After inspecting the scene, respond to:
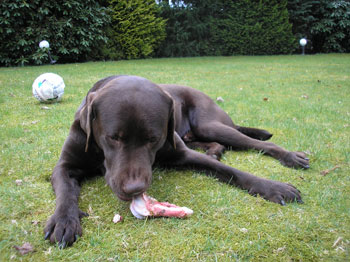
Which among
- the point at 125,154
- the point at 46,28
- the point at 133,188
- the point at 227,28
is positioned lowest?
the point at 133,188

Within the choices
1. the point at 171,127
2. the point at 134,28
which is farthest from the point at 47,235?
the point at 134,28

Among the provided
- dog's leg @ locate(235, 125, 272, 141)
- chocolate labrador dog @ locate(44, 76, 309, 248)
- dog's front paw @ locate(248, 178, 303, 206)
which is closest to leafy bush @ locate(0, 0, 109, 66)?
dog's leg @ locate(235, 125, 272, 141)

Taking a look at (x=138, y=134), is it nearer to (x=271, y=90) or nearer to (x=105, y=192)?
(x=105, y=192)

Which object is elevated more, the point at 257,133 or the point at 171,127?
the point at 171,127

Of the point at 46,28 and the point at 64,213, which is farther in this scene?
the point at 46,28

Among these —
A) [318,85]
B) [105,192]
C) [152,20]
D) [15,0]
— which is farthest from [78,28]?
[105,192]

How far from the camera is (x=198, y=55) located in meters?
18.3

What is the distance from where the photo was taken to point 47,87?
5324 millimetres

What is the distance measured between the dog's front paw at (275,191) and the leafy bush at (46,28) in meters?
11.5

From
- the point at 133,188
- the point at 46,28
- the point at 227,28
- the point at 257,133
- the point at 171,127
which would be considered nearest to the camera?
the point at 133,188

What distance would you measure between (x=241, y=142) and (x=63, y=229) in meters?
2.17

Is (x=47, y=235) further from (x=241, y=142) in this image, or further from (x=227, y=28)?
(x=227, y=28)

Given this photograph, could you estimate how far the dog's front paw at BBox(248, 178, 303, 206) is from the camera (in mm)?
2291

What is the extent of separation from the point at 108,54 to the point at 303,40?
10964 millimetres
